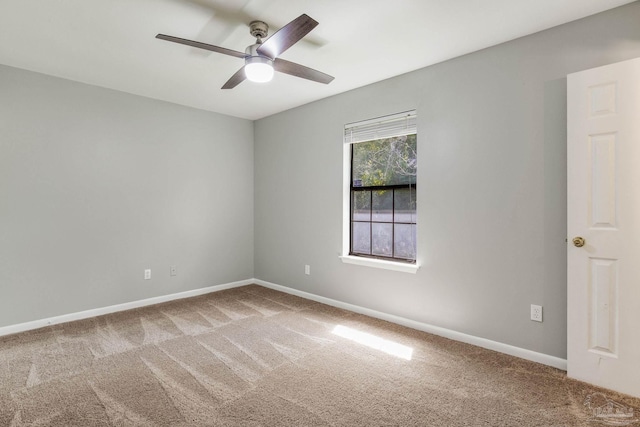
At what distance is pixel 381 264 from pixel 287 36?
7.51 feet

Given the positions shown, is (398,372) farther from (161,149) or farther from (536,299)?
(161,149)

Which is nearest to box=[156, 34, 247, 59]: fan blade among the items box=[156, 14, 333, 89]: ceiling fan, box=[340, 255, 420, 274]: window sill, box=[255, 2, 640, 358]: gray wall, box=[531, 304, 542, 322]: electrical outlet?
box=[156, 14, 333, 89]: ceiling fan

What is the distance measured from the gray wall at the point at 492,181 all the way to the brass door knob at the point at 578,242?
0.52 ft

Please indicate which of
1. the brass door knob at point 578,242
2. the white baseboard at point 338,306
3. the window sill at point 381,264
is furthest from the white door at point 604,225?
the window sill at point 381,264

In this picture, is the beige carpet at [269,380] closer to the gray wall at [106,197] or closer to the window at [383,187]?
the gray wall at [106,197]

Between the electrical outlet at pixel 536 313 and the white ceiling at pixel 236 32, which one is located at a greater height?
the white ceiling at pixel 236 32

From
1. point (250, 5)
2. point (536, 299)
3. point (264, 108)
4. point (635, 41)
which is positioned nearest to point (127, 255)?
point (264, 108)

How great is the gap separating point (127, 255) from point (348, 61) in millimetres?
3211

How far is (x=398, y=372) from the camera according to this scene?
2.29 m

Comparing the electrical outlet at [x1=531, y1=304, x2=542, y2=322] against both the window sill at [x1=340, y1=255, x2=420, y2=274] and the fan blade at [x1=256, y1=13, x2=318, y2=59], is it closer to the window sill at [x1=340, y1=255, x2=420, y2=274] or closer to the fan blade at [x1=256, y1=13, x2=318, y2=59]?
the window sill at [x1=340, y1=255, x2=420, y2=274]

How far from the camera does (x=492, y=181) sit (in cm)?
263

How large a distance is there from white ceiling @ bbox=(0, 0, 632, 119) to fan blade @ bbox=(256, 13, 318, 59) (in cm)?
28

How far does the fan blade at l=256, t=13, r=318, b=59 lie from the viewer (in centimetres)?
175

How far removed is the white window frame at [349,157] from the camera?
3.17 metres
